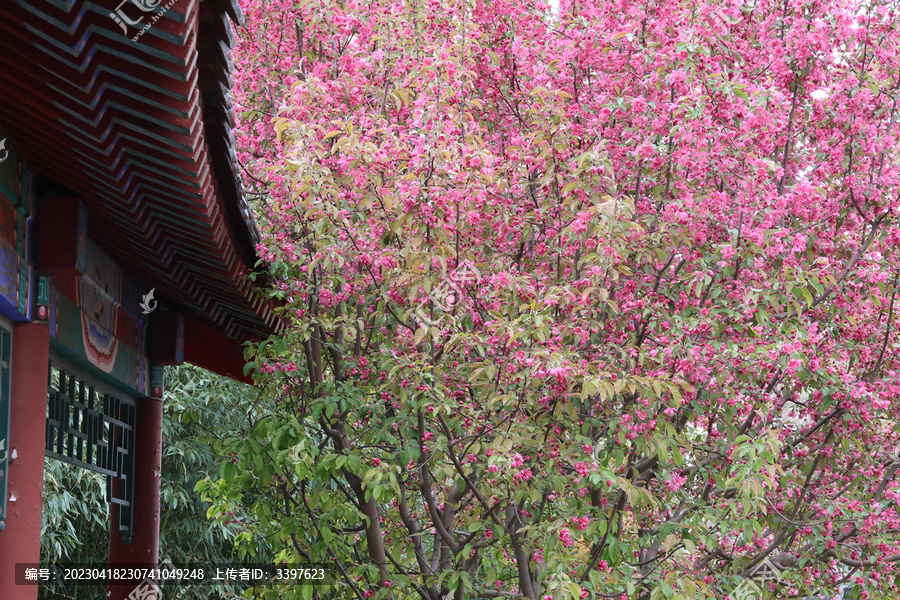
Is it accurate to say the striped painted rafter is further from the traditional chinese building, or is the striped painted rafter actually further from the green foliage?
the green foliage

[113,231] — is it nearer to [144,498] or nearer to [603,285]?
[603,285]

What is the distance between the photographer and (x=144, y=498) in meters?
6.08

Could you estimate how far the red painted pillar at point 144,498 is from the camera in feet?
19.6

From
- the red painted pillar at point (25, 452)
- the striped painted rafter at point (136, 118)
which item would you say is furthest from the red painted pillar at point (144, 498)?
the red painted pillar at point (25, 452)

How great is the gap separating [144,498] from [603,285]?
135 inches

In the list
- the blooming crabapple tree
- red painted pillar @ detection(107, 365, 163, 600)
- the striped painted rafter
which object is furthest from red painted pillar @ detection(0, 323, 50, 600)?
red painted pillar @ detection(107, 365, 163, 600)

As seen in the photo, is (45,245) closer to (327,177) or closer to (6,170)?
(6,170)

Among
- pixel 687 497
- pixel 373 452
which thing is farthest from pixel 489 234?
pixel 687 497

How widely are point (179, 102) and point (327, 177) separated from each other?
205cm

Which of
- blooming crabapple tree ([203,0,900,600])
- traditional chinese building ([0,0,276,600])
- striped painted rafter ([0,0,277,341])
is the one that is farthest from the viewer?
blooming crabapple tree ([203,0,900,600])

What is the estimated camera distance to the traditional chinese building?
7.45 feet

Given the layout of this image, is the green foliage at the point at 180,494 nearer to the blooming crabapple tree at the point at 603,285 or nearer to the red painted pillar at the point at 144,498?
the red painted pillar at the point at 144,498

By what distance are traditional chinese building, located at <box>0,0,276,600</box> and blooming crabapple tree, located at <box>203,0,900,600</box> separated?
756 mm

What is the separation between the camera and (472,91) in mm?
5555
